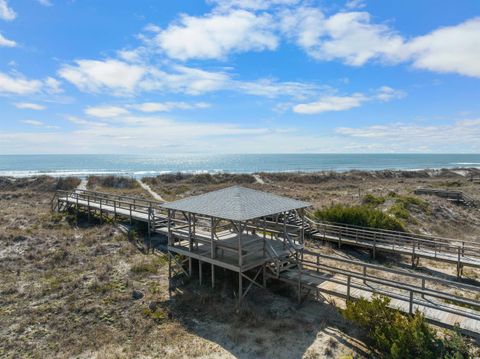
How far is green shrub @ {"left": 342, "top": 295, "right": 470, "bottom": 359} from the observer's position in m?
7.62

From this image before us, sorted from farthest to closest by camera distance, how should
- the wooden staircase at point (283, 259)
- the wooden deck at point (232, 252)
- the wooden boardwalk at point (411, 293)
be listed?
the wooden staircase at point (283, 259) < the wooden deck at point (232, 252) < the wooden boardwalk at point (411, 293)

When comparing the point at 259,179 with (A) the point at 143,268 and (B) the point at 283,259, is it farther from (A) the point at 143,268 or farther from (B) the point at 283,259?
(B) the point at 283,259

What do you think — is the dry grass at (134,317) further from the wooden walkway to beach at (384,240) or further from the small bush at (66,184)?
the small bush at (66,184)

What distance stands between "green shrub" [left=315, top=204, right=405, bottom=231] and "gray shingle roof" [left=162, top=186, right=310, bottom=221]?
9.48 meters

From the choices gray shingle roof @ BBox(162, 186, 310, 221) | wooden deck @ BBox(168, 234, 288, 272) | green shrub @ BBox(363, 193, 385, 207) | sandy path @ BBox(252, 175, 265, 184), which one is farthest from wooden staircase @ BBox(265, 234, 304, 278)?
sandy path @ BBox(252, 175, 265, 184)

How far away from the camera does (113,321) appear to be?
433 inches

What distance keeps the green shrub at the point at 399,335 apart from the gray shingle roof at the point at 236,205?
420 cm

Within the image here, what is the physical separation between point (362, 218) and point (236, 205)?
12304 millimetres

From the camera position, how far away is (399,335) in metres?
7.94

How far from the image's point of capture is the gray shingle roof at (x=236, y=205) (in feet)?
38.4

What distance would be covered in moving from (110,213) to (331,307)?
17766mm

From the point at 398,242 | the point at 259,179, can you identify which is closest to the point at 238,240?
the point at 398,242

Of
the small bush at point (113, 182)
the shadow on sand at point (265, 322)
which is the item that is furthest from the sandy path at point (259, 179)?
the shadow on sand at point (265, 322)

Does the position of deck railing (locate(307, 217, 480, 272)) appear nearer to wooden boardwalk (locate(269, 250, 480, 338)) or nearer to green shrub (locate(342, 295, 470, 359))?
wooden boardwalk (locate(269, 250, 480, 338))
